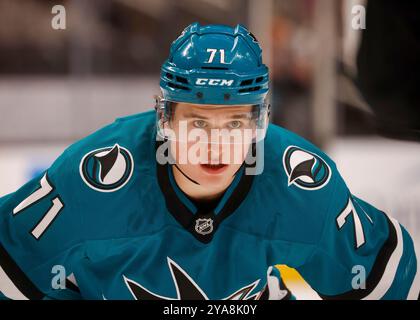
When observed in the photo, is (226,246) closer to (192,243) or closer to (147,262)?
(192,243)

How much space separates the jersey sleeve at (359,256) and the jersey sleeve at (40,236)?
0.55 m

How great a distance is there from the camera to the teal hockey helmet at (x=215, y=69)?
1429 millimetres

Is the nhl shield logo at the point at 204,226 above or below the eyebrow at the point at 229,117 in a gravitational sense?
below

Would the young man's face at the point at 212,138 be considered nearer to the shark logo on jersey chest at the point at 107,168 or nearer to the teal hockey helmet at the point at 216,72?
the teal hockey helmet at the point at 216,72

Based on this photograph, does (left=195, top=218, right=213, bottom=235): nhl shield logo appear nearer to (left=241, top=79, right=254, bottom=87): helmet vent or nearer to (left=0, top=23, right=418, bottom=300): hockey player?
(left=0, top=23, right=418, bottom=300): hockey player

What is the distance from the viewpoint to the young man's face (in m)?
1.46

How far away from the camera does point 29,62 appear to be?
11.9 feet

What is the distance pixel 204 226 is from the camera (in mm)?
1593

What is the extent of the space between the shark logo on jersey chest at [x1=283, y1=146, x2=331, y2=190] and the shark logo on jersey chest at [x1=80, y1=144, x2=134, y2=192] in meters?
0.36

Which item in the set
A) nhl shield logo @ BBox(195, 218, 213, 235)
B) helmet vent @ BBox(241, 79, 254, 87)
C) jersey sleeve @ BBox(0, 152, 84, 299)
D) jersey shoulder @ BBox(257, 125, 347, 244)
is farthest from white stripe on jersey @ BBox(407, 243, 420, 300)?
jersey sleeve @ BBox(0, 152, 84, 299)

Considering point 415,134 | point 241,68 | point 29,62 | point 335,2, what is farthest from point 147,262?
point 29,62

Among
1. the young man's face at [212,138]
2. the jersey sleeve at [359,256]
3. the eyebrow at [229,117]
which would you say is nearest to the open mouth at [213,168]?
the young man's face at [212,138]

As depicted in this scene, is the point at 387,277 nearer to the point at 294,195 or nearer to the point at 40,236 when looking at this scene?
the point at 294,195
